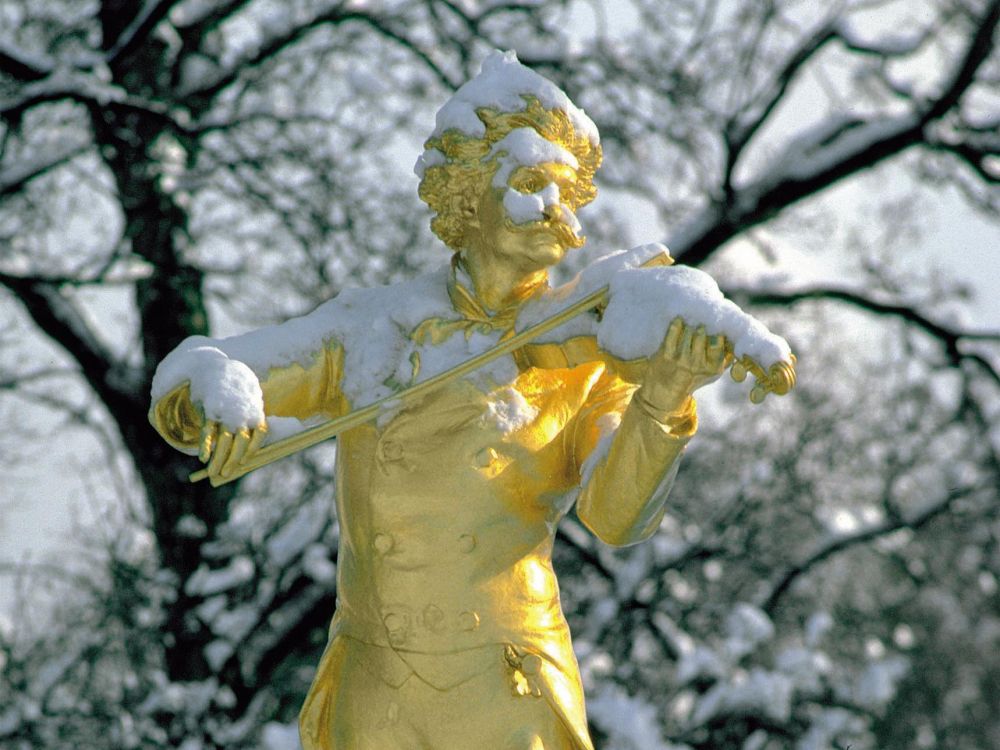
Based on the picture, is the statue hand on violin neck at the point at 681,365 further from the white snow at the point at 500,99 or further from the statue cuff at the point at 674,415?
the white snow at the point at 500,99

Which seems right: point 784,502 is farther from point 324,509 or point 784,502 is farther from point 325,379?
point 325,379

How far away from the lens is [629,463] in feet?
12.1

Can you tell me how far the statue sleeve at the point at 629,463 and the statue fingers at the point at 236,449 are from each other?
0.62 meters

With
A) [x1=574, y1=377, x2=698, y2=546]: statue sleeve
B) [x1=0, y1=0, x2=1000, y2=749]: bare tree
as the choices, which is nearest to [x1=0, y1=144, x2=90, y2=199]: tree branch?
[x1=0, y1=0, x2=1000, y2=749]: bare tree

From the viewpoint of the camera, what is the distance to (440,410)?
3859 millimetres

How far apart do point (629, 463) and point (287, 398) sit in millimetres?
667

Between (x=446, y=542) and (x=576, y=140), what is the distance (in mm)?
786

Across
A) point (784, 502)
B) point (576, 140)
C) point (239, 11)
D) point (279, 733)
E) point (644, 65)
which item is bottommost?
→ point (784, 502)

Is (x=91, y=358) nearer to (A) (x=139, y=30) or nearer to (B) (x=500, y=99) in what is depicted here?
(A) (x=139, y=30)

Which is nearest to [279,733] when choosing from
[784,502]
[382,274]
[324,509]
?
[324,509]

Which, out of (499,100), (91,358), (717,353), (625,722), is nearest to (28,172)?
(91,358)

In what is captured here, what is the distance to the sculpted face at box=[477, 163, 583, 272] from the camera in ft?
12.6

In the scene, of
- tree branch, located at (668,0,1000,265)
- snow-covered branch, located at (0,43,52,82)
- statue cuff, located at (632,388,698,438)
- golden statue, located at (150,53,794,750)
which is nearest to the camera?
statue cuff, located at (632,388,698,438)

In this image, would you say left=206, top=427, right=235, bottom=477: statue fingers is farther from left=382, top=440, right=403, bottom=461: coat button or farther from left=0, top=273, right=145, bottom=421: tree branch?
left=0, top=273, right=145, bottom=421: tree branch
